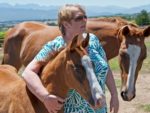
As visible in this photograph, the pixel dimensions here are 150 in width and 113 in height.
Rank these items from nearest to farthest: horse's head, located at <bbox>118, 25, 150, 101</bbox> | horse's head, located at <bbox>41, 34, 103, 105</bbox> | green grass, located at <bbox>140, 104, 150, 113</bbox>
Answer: horse's head, located at <bbox>41, 34, 103, 105</bbox>, horse's head, located at <bbox>118, 25, 150, 101</bbox>, green grass, located at <bbox>140, 104, 150, 113</bbox>

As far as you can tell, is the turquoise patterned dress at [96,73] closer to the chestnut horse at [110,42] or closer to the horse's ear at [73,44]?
the horse's ear at [73,44]

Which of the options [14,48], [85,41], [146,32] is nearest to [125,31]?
[146,32]

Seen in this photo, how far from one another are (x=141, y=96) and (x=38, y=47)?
306cm

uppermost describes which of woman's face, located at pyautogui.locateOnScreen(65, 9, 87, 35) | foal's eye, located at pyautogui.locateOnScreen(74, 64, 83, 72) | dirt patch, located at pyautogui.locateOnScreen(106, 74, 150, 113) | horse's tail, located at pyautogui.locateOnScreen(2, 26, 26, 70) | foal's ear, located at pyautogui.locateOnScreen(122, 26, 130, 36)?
woman's face, located at pyautogui.locateOnScreen(65, 9, 87, 35)

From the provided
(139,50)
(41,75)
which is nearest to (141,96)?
(139,50)

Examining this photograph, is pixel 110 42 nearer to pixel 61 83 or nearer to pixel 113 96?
pixel 113 96

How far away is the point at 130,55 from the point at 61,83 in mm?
1990

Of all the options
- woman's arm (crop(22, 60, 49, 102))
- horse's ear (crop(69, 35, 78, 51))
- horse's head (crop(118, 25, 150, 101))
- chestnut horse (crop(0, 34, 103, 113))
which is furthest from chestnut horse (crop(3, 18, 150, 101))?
horse's ear (crop(69, 35, 78, 51))

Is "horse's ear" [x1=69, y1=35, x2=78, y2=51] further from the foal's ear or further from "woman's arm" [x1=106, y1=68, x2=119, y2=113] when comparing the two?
the foal's ear

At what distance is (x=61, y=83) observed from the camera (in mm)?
3012

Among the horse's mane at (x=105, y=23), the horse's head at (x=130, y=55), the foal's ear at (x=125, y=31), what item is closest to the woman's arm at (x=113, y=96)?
the horse's head at (x=130, y=55)

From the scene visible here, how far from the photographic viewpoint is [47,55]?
3094 millimetres

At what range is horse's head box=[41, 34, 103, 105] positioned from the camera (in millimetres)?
2680

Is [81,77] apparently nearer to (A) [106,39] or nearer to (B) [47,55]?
(B) [47,55]
